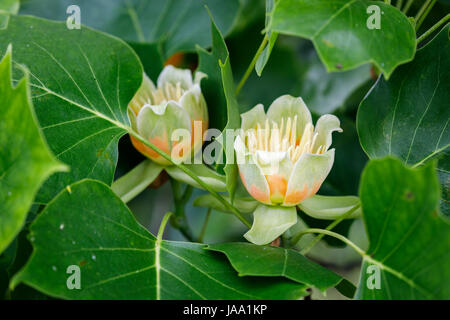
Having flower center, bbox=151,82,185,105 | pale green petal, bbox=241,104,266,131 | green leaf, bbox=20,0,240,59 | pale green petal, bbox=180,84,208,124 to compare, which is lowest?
pale green petal, bbox=241,104,266,131

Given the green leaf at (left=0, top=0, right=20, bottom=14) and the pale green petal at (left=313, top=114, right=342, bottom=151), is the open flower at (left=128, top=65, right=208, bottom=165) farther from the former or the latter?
the green leaf at (left=0, top=0, right=20, bottom=14)

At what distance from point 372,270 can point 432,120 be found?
8.8 inches

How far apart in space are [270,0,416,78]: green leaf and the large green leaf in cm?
24

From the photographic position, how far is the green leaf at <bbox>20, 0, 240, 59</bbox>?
91 centimetres

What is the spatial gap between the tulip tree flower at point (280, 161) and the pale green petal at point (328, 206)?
3cm

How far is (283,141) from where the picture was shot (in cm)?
60

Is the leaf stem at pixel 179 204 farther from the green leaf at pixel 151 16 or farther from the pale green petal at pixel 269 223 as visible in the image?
the green leaf at pixel 151 16

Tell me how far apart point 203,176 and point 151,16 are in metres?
0.44

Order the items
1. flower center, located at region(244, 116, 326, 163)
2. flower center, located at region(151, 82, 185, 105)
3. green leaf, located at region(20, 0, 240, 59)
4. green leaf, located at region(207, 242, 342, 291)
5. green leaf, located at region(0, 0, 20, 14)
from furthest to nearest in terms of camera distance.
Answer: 1. green leaf, located at region(20, 0, 240, 59)
2. green leaf, located at region(0, 0, 20, 14)
3. flower center, located at region(151, 82, 185, 105)
4. flower center, located at region(244, 116, 326, 163)
5. green leaf, located at region(207, 242, 342, 291)

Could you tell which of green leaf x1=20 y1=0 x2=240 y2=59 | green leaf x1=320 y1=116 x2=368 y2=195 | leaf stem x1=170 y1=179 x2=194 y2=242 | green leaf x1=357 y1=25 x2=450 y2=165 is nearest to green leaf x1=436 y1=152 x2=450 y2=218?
green leaf x1=357 y1=25 x2=450 y2=165

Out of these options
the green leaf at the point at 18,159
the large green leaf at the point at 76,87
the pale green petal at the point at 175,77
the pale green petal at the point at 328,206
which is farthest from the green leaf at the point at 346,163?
the green leaf at the point at 18,159

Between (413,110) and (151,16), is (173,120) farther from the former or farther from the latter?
(151,16)

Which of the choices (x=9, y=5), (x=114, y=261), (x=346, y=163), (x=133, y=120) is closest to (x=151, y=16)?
(x=9, y=5)
